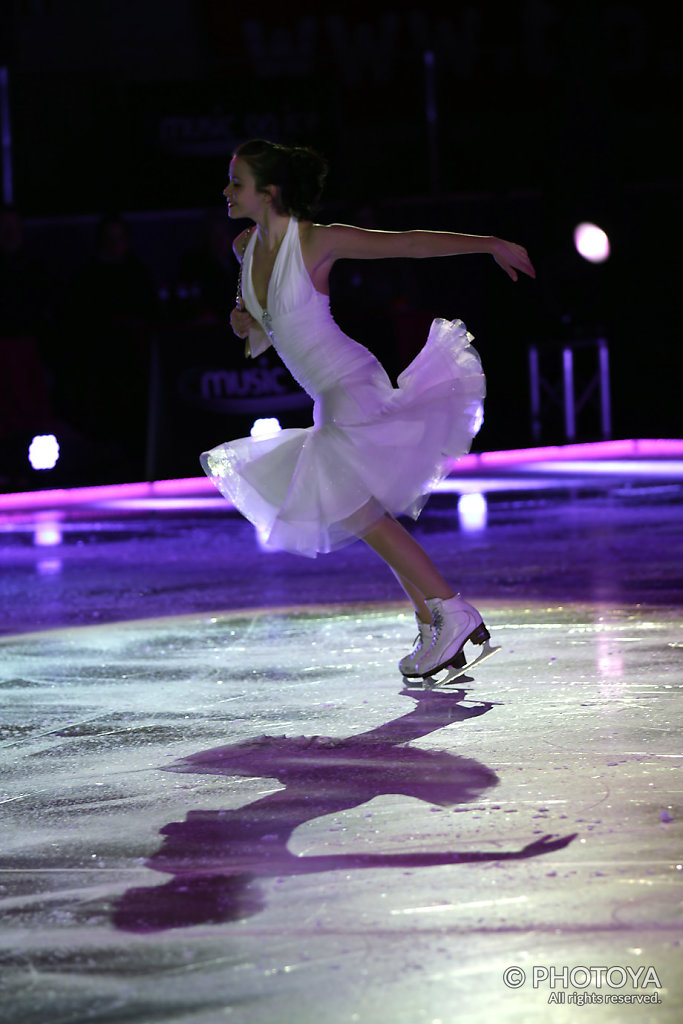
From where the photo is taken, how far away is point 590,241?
13.6 metres

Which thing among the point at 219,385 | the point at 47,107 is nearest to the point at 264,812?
the point at 219,385

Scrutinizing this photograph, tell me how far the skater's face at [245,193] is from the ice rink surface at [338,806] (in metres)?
1.50

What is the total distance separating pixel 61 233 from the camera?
13711 millimetres

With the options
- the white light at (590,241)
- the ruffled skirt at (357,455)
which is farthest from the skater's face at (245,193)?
the white light at (590,241)

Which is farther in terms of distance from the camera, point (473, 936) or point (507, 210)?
point (507, 210)

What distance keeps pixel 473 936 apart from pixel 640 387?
40.6ft

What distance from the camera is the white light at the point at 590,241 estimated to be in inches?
534

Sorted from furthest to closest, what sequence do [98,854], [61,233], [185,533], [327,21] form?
[327,21] < [61,233] < [185,533] < [98,854]

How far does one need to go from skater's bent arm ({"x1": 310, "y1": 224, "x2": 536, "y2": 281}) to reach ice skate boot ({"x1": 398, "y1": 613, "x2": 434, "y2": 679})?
1.14m

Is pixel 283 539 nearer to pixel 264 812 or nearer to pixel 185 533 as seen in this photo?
pixel 264 812

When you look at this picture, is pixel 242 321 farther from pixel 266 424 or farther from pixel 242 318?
pixel 266 424

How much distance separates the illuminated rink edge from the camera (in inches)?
426

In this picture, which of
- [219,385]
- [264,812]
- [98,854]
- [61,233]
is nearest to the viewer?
[98,854]

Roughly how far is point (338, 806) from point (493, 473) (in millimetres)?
8247
